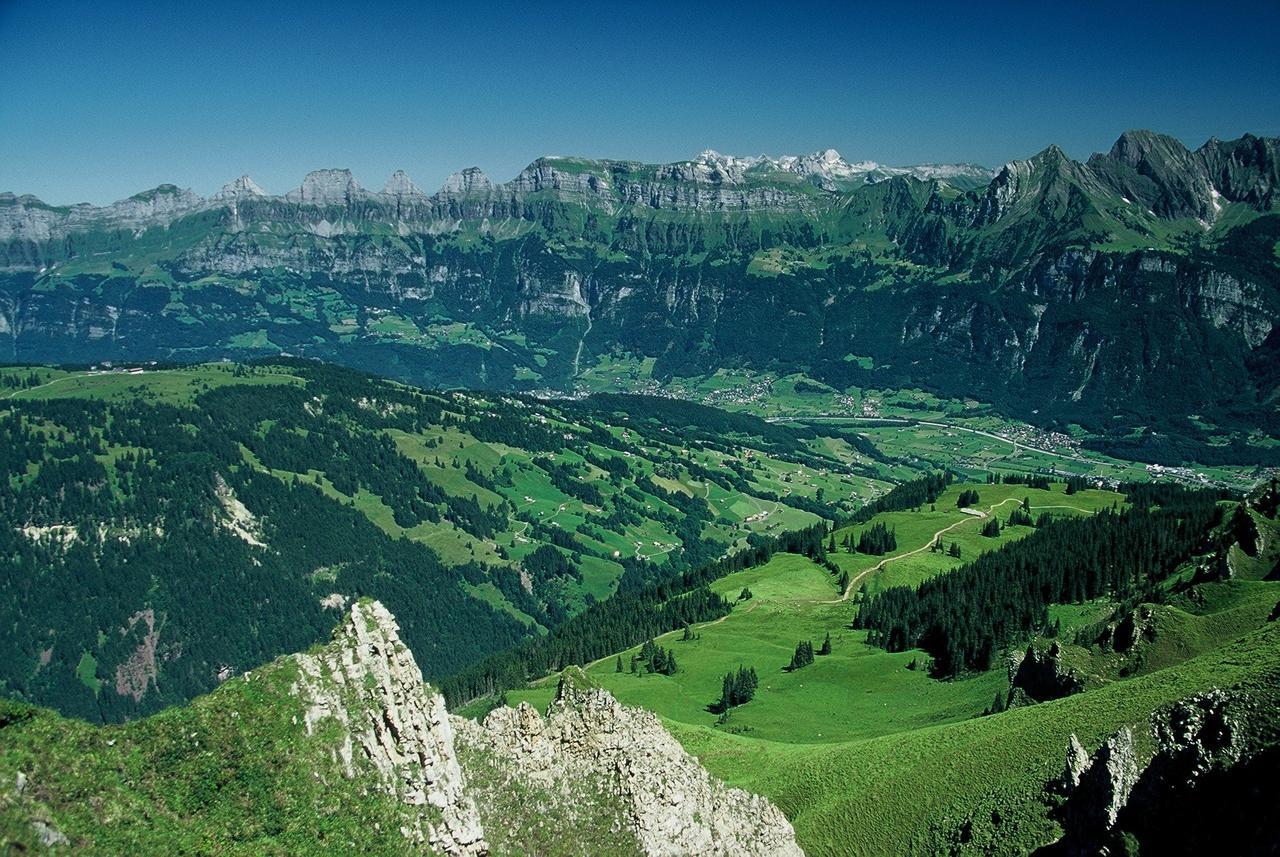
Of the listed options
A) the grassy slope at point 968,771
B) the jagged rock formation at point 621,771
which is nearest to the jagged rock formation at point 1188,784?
the grassy slope at point 968,771

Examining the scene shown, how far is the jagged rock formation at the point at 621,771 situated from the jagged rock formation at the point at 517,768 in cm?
6

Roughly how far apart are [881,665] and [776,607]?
1738 inches

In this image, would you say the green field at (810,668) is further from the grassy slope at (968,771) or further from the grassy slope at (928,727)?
the grassy slope at (968,771)

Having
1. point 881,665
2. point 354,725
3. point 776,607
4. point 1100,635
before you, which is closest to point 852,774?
point 1100,635

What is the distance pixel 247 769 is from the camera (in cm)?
2933

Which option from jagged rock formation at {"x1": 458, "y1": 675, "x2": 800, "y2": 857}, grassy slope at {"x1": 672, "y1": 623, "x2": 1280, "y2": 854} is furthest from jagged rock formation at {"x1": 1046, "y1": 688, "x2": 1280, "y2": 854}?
jagged rock formation at {"x1": 458, "y1": 675, "x2": 800, "y2": 857}

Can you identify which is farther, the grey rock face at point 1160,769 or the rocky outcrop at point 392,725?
the grey rock face at point 1160,769

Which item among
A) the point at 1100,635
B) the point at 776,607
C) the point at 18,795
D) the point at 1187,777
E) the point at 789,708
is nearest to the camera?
the point at 18,795

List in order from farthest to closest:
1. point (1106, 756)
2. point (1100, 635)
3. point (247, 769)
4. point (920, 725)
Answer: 1. point (920, 725)
2. point (1100, 635)
3. point (1106, 756)
4. point (247, 769)

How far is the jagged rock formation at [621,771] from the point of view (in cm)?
4100

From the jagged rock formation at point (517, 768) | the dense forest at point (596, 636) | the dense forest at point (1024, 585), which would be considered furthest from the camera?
the dense forest at point (596, 636)

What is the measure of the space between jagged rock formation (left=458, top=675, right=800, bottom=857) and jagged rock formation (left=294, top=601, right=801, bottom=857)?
60 millimetres

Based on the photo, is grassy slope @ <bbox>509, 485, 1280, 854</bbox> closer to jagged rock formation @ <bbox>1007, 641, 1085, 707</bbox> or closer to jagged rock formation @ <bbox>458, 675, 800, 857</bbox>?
jagged rock formation @ <bbox>1007, 641, 1085, 707</bbox>

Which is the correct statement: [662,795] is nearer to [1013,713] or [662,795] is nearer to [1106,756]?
[1106,756]
